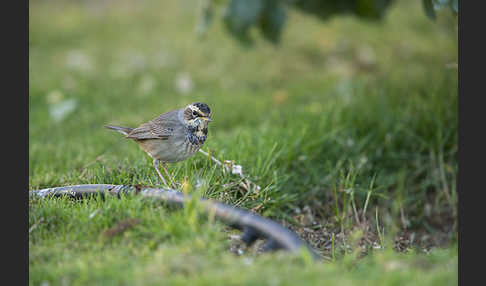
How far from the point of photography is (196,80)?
28.3 ft

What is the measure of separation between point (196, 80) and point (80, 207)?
5430 millimetres

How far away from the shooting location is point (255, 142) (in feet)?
17.7

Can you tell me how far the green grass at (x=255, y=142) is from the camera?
9.32 feet

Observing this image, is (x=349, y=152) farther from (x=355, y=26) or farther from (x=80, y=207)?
(x=355, y=26)

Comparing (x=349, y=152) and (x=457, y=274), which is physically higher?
(x=457, y=274)

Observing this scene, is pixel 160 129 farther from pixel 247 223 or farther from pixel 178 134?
pixel 247 223

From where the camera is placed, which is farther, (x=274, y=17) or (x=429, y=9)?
(x=274, y=17)

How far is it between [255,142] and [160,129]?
1.32m

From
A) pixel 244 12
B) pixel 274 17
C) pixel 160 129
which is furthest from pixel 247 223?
pixel 274 17

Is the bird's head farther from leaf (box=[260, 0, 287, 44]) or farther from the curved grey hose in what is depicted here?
leaf (box=[260, 0, 287, 44])

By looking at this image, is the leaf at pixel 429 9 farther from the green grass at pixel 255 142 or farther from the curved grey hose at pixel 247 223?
the curved grey hose at pixel 247 223

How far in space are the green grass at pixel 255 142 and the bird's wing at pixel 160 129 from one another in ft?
0.96

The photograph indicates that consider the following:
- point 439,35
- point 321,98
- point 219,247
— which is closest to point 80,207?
point 219,247

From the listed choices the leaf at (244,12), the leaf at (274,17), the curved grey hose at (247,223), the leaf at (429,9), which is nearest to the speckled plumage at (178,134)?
the curved grey hose at (247,223)
